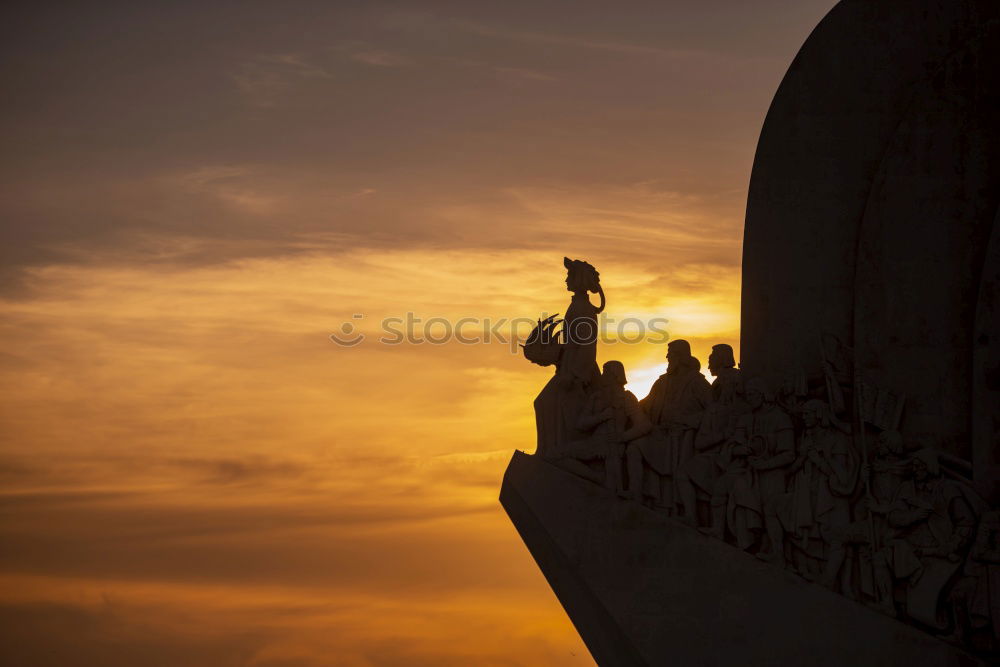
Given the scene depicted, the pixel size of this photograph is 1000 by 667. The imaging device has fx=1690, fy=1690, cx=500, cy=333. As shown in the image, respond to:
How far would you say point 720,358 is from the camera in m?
14.3

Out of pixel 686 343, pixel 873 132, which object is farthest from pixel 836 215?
pixel 686 343

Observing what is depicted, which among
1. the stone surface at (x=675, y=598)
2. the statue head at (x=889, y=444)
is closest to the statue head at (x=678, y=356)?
the stone surface at (x=675, y=598)

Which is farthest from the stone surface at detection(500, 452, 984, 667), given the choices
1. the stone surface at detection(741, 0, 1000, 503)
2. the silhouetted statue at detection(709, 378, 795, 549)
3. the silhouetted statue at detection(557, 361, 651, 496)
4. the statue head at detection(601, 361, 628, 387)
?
the stone surface at detection(741, 0, 1000, 503)

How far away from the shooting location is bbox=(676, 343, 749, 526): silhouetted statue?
13.6 meters

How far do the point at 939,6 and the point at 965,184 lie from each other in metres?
1.49

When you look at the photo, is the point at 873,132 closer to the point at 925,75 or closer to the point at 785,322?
the point at 925,75

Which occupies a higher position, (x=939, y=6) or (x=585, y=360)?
(x=939, y=6)

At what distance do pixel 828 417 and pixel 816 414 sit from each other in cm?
10

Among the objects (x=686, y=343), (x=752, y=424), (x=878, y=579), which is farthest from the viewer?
(x=686, y=343)

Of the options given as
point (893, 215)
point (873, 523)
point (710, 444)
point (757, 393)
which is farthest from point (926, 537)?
point (893, 215)

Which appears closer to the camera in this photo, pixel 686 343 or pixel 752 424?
pixel 752 424

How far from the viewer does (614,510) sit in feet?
45.7

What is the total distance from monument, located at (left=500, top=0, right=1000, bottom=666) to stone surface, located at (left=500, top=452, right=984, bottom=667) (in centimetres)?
2

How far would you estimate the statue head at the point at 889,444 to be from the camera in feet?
42.5
